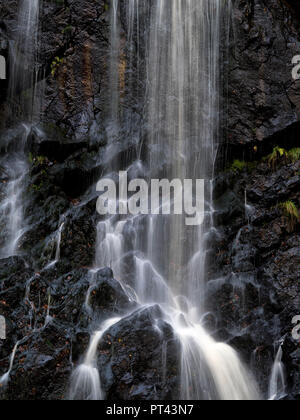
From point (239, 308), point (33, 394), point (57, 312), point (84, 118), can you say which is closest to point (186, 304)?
point (239, 308)

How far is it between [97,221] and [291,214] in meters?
4.78

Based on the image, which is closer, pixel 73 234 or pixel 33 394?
pixel 33 394

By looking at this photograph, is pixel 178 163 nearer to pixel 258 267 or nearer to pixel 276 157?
pixel 276 157

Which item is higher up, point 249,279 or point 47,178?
point 47,178

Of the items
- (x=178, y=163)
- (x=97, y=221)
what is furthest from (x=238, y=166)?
(x=97, y=221)

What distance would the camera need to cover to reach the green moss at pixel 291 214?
956 centimetres

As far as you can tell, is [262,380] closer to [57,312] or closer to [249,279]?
[249,279]

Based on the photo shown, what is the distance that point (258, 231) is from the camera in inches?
381

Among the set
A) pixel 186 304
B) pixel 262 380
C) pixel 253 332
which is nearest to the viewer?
pixel 262 380

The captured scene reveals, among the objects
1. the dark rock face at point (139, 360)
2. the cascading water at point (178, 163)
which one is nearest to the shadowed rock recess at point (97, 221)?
the dark rock face at point (139, 360)

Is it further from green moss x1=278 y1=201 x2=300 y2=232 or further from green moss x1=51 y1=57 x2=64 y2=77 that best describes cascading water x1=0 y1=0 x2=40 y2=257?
green moss x1=278 y1=201 x2=300 y2=232

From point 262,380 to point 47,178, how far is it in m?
7.21

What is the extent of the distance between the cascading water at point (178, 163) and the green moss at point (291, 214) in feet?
6.00
